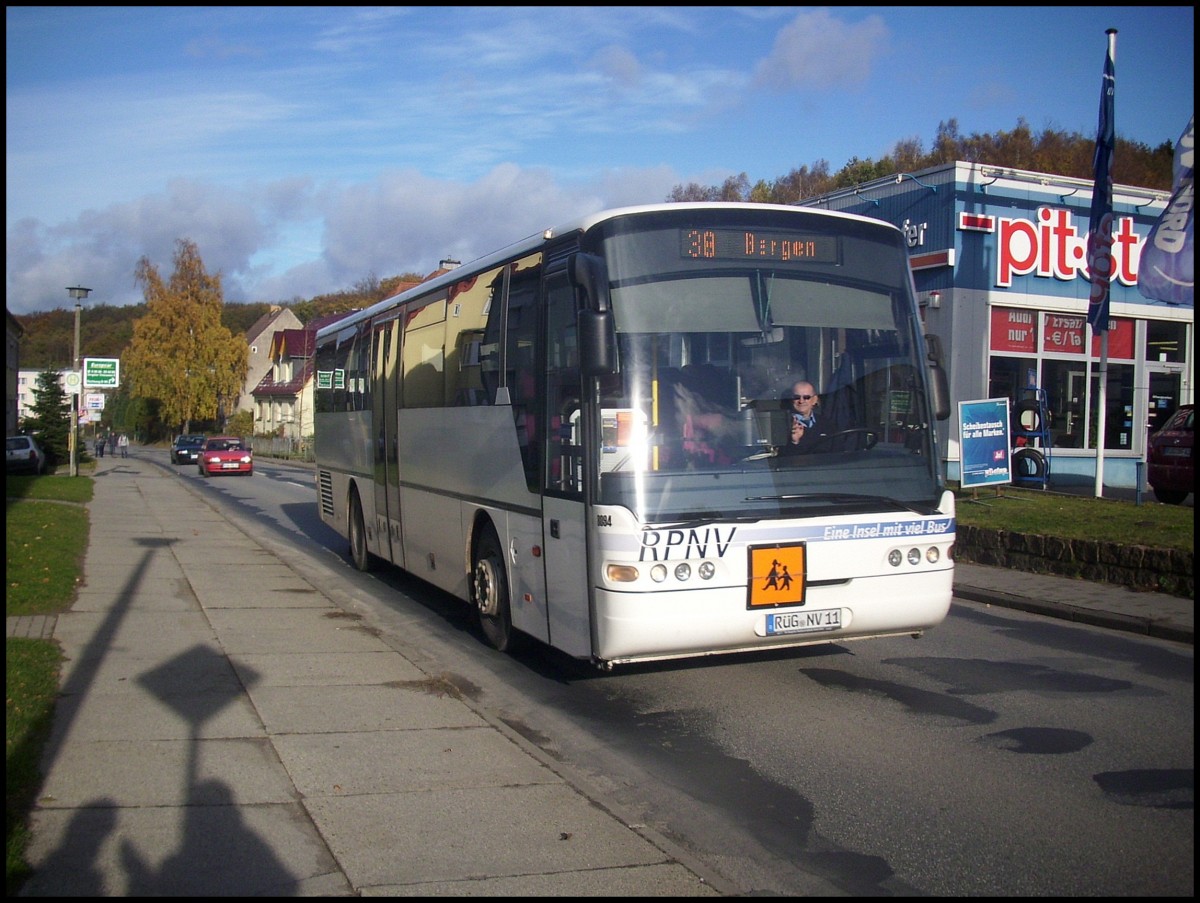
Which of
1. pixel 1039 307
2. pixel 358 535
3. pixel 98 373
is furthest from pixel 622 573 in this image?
pixel 98 373

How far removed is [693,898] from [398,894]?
3.77 ft

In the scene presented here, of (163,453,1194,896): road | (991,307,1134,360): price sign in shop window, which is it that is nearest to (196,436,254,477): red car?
(991,307,1134,360): price sign in shop window

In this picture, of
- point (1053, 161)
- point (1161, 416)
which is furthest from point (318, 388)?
point (1053, 161)

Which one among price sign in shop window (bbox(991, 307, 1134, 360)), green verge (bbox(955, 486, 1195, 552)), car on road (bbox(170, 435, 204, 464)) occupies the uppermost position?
price sign in shop window (bbox(991, 307, 1134, 360))

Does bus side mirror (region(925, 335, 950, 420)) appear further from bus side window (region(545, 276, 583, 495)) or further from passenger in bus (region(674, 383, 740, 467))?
bus side window (region(545, 276, 583, 495))

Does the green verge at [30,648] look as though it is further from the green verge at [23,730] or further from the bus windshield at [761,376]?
the bus windshield at [761,376]

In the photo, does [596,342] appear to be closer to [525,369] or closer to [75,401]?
[525,369]

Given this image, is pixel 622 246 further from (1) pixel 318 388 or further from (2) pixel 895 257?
(1) pixel 318 388

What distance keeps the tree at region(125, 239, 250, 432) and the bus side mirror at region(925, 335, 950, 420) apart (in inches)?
3250

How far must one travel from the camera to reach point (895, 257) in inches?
303

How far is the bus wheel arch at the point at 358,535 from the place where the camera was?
563 inches

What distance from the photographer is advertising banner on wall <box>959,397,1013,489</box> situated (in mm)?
15930

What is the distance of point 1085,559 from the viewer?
39.6 ft

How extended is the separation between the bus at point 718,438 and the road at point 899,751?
591 millimetres
